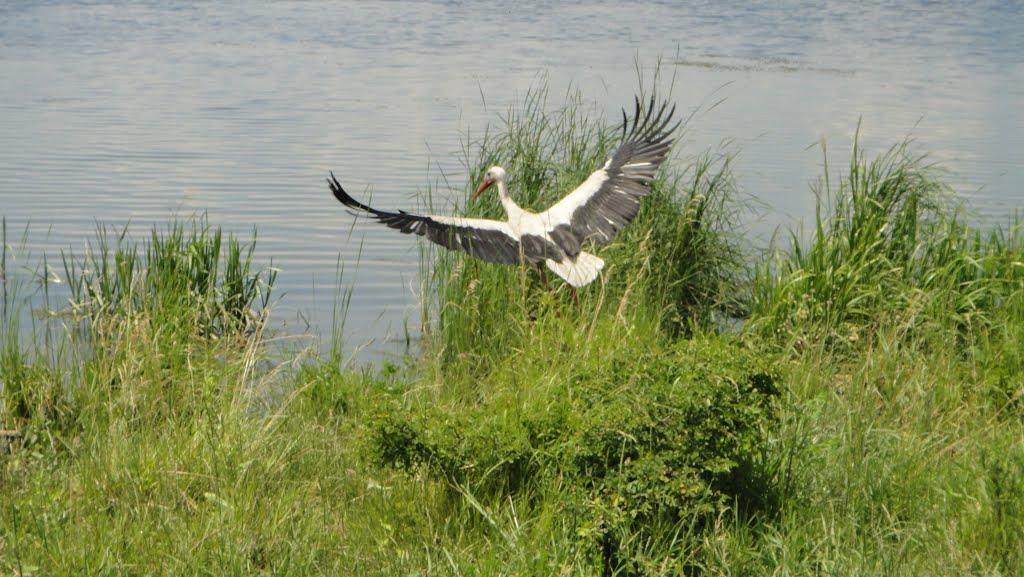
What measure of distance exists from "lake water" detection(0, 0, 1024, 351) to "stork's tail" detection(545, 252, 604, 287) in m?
0.92

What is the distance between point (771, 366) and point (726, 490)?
1.21 feet

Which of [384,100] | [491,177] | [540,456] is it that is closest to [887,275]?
[491,177]

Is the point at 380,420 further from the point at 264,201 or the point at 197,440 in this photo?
the point at 264,201

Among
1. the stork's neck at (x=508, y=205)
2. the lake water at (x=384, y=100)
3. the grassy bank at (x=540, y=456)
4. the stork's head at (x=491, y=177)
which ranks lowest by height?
the lake water at (x=384, y=100)

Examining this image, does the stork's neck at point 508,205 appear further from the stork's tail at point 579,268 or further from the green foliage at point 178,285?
the green foliage at point 178,285

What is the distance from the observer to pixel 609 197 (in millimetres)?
6348

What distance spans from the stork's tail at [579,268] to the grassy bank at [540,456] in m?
0.25

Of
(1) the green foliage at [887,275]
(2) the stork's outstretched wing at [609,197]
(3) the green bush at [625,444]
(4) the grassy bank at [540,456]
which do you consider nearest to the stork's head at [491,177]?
(2) the stork's outstretched wing at [609,197]

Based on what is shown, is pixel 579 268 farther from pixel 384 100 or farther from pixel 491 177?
pixel 384 100

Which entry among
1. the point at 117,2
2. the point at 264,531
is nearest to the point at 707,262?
the point at 264,531

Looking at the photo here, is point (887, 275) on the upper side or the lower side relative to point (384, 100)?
upper

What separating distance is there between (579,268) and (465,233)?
58cm

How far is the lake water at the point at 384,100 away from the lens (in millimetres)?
9078

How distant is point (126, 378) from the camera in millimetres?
4328
